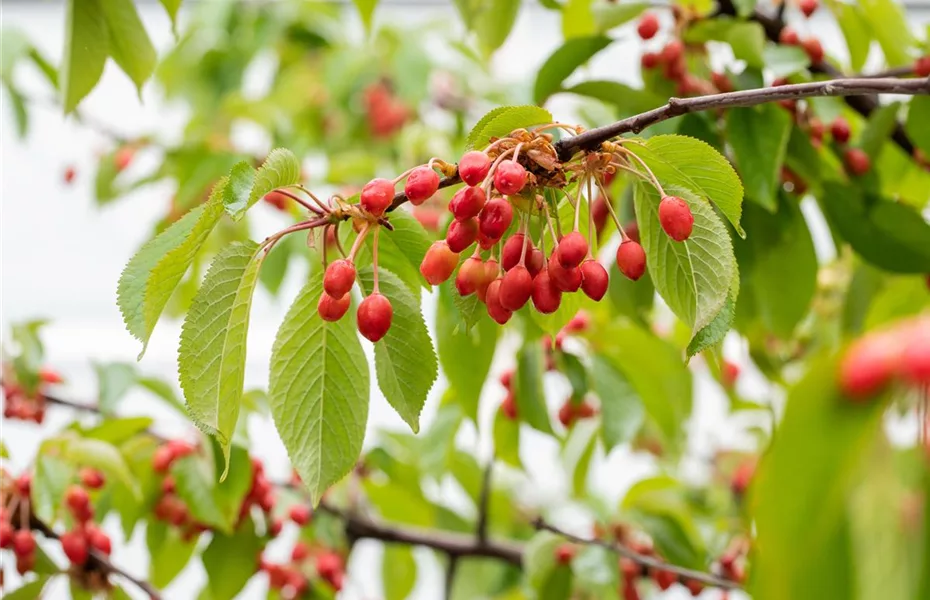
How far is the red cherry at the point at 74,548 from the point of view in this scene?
2.66 feet

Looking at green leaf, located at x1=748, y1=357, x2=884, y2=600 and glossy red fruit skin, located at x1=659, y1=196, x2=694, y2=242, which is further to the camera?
glossy red fruit skin, located at x1=659, y1=196, x2=694, y2=242

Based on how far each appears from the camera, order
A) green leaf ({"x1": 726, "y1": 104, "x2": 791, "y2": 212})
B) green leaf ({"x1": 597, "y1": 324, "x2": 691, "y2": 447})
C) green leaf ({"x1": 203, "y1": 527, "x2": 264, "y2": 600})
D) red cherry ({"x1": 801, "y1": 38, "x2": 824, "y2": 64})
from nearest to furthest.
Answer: green leaf ({"x1": 726, "y1": 104, "x2": 791, "y2": 212}) < red cherry ({"x1": 801, "y1": 38, "x2": 824, "y2": 64}) < green leaf ({"x1": 203, "y1": 527, "x2": 264, "y2": 600}) < green leaf ({"x1": 597, "y1": 324, "x2": 691, "y2": 447})

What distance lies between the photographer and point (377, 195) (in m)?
0.49

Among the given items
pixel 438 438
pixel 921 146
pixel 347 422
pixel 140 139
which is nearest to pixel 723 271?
pixel 347 422

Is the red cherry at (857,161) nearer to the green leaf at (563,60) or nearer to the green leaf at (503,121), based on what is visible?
the green leaf at (563,60)

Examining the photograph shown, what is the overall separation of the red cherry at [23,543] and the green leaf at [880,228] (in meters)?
0.68

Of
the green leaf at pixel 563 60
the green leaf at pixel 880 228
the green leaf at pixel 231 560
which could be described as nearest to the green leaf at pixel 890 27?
the green leaf at pixel 880 228

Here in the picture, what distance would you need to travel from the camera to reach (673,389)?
1034 millimetres

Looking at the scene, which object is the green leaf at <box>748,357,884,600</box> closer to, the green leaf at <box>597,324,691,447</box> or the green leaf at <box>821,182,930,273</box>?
the green leaf at <box>821,182,930,273</box>

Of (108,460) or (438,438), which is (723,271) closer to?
(108,460)

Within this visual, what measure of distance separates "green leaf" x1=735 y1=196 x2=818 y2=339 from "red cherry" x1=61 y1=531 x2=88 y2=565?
565 millimetres

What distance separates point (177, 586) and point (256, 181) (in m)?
2.36

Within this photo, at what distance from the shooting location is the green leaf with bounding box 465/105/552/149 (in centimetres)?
51

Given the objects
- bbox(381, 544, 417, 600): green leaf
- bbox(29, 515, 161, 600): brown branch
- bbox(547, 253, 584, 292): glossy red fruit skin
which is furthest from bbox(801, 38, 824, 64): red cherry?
bbox(381, 544, 417, 600): green leaf
